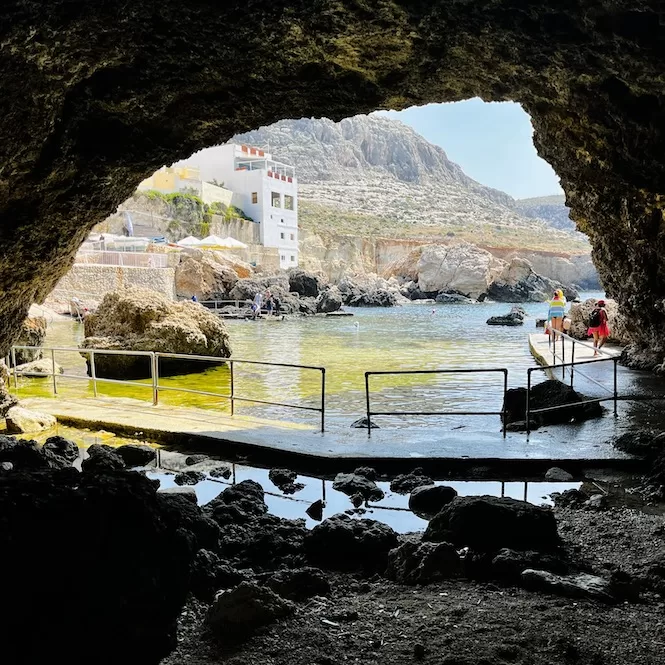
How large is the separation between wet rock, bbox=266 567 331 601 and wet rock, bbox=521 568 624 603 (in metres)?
1.32

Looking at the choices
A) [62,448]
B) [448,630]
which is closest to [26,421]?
[62,448]

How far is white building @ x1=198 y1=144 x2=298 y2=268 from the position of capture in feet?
220

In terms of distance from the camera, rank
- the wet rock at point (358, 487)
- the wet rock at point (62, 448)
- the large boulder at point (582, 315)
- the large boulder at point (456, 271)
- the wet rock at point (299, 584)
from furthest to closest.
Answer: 1. the large boulder at point (456, 271)
2. the large boulder at point (582, 315)
3. the wet rock at point (62, 448)
4. the wet rock at point (358, 487)
5. the wet rock at point (299, 584)

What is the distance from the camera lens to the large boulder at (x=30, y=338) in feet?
50.1

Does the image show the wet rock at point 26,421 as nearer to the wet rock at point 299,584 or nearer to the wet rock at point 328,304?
the wet rock at point 299,584

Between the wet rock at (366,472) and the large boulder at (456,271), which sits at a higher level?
the large boulder at (456,271)

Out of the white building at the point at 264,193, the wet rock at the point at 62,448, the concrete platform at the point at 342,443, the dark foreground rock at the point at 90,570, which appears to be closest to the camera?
the dark foreground rock at the point at 90,570

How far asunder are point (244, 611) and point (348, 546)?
1389mm

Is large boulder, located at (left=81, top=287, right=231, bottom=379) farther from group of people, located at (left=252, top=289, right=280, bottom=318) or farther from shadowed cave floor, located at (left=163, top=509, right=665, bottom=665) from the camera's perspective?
group of people, located at (left=252, top=289, right=280, bottom=318)

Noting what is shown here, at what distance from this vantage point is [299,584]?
422cm

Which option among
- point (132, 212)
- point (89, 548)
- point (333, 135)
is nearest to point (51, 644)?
point (89, 548)

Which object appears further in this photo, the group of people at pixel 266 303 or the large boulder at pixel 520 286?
the large boulder at pixel 520 286

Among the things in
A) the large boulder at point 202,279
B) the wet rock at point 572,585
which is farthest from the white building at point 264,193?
the wet rock at point 572,585

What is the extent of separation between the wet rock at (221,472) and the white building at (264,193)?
57405 mm
